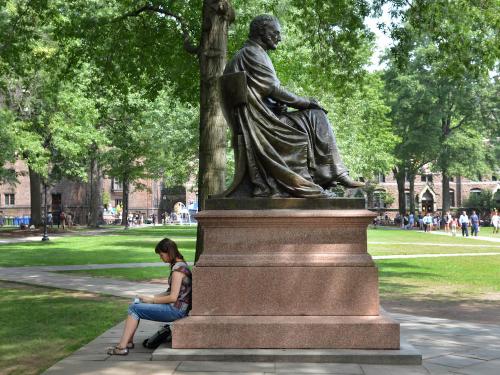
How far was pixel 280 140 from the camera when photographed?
24.1ft

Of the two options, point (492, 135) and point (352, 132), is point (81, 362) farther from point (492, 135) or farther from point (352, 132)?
point (492, 135)

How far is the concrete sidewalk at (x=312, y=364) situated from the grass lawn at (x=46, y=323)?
41 cm

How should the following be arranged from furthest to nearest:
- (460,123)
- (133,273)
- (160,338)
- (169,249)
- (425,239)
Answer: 1. (460,123)
2. (425,239)
3. (133,273)
4. (160,338)
5. (169,249)

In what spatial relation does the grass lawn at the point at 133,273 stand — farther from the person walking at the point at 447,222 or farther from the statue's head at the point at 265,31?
the person walking at the point at 447,222

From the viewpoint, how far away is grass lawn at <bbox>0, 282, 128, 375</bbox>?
7109mm

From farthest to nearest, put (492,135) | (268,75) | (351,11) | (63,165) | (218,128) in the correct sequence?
(492,135) < (63,165) < (351,11) < (218,128) < (268,75)

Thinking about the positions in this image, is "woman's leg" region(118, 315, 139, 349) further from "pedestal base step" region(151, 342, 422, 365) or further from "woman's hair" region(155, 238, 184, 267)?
"woman's hair" region(155, 238, 184, 267)

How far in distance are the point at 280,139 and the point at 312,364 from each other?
262cm

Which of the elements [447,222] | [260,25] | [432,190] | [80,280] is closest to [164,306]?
[260,25]

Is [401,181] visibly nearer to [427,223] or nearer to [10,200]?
[427,223]

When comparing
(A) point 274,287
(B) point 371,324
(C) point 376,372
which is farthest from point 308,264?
(C) point 376,372

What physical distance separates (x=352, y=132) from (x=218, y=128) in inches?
1074

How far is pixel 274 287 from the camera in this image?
673 centimetres

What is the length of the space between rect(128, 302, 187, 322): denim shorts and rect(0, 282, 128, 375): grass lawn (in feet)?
3.54
